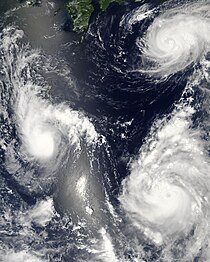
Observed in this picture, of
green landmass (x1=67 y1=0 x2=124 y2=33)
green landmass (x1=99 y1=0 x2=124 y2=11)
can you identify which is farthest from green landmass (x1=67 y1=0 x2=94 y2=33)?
green landmass (x1=99 y1=0 x2=124 y2=11)

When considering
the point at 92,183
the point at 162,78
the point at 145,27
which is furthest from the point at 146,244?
the point at 145,27

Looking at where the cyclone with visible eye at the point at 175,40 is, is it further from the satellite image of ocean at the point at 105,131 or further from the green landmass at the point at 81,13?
the green landmass at the point at 81,13

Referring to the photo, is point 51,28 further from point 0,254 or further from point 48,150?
point 0,254

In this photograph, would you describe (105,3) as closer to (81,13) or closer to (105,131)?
(81,13)

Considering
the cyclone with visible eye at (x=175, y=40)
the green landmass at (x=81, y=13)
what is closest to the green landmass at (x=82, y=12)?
the green landmass at (x=81, y=13)

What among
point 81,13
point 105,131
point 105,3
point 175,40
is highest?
point 105,3

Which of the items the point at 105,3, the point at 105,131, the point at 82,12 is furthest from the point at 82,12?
the point at 105,131

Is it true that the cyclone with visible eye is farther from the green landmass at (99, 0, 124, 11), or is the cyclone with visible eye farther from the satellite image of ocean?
the green landmass at (99, 0, 124, 11)

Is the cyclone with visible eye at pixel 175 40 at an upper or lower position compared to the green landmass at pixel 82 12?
lower
